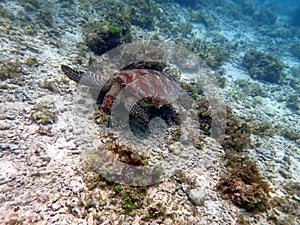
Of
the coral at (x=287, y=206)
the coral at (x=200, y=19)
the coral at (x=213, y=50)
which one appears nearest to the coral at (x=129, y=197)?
the coral at (x=287, y=206)

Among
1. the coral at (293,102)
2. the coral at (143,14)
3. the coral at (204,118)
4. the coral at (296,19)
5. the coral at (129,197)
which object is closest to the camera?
the coral at (129,197)

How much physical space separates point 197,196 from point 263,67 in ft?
39.1

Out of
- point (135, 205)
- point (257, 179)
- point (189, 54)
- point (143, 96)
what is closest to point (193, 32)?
point (189, 54)

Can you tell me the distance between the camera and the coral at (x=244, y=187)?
4263mm

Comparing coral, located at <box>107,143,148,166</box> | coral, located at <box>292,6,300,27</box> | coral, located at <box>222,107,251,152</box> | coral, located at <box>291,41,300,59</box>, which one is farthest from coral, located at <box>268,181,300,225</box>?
coral, located at <box>292,6,300,27</box>

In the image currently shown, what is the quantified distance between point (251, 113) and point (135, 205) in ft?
24.1

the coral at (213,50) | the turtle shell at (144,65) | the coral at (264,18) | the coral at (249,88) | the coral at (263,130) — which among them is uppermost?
the coral at (264,18)

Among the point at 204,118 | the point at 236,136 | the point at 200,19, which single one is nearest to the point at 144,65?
the point at 204,118

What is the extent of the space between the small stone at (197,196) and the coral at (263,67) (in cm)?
1061

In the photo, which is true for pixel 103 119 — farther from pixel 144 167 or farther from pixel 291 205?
pixel 291 205

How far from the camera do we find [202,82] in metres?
9.13

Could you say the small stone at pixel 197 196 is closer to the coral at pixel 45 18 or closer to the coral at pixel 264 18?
the coral at pixel 45 18

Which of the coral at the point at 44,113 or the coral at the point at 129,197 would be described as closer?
the coral at the point at 129,197

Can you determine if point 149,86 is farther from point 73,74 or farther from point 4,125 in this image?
point 4,125
